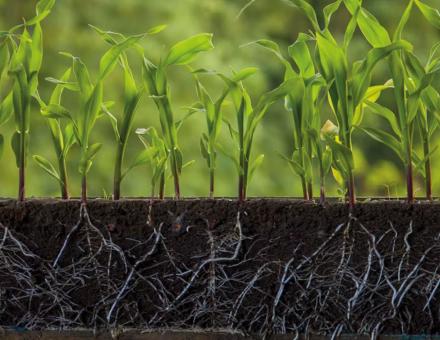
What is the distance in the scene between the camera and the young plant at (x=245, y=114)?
0.80 m

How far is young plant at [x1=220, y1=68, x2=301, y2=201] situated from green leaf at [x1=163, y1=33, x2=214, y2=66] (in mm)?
43

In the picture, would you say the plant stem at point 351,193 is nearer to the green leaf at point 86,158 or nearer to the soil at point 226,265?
the soil at point 226,265

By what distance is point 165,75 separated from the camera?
0.82m

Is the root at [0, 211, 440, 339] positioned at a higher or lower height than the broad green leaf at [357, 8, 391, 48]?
lower

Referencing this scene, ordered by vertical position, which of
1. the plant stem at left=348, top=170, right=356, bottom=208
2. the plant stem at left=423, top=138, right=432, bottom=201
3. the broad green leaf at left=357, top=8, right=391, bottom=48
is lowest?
the plant stem at left=348, top=170, right=356, bottom=208

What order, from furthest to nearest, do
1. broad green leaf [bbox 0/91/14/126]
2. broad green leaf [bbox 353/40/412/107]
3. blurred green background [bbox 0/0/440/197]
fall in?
blurred green background [bbox 0/0/440/197] → broad green leaf [bbox 0/91/14/126] → broad green leaf [bbox 353/40/412/107]

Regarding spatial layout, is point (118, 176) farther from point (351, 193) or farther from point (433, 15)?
point (433, 15)

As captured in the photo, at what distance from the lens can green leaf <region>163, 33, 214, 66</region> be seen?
827 mm

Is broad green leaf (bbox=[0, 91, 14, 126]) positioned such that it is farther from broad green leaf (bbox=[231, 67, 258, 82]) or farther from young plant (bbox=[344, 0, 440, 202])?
young plant (bbox=[344, 0, 440, 202])

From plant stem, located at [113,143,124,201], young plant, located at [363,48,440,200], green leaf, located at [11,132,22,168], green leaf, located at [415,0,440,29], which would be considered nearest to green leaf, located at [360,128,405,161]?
young plant, located at [363,48,440,200]

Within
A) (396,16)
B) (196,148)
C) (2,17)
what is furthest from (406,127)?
(396,16)

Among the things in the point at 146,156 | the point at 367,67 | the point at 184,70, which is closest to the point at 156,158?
the point at 146,156

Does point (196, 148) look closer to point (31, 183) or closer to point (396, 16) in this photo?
point (31, 183)

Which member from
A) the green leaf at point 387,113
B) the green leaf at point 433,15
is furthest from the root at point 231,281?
the green leaf at point 433,15
